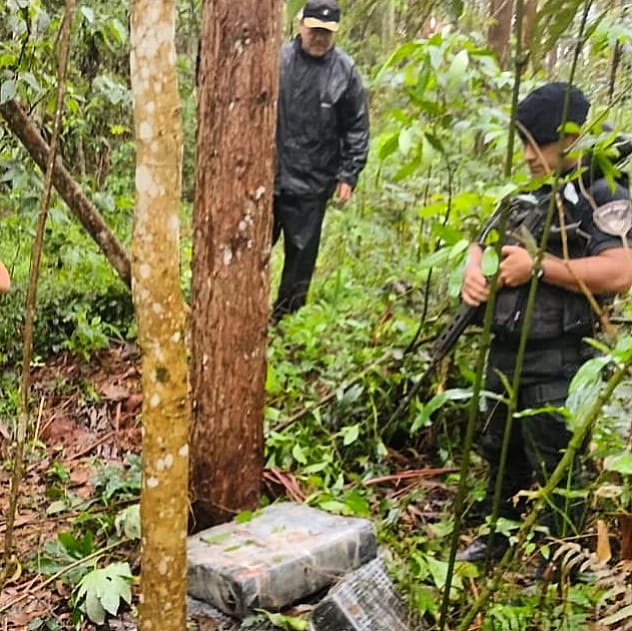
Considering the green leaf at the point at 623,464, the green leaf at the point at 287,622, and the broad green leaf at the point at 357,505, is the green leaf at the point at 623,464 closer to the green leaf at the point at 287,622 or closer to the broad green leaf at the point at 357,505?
the green leaf at the point at 287,622

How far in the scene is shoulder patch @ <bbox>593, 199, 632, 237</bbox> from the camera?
262 cm

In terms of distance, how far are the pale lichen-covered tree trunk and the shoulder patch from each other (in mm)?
1382

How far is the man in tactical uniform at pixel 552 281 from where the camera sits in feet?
8.64

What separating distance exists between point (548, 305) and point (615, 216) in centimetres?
38

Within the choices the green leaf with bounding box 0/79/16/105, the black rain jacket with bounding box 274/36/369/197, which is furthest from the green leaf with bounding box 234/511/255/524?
Result: the black rain jacket with bounding box 274/36/369/197

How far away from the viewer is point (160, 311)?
1.93 metres

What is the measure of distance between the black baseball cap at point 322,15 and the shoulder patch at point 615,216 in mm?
2684

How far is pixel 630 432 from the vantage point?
2.36 metres

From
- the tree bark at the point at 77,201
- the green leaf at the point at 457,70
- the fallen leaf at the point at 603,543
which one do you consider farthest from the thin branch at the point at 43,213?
the fallen leaf at the point at 603,543

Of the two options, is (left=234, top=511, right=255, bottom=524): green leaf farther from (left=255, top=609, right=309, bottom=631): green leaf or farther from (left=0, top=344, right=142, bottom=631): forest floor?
(left=255, top=609, right=309, bottom=631): green leaf

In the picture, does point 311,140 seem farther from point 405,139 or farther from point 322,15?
point 405,139

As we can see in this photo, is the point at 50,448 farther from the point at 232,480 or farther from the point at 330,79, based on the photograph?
the point at 330,79

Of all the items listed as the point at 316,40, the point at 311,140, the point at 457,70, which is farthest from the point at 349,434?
the point at 316,40

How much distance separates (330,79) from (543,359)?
9.48 feet
